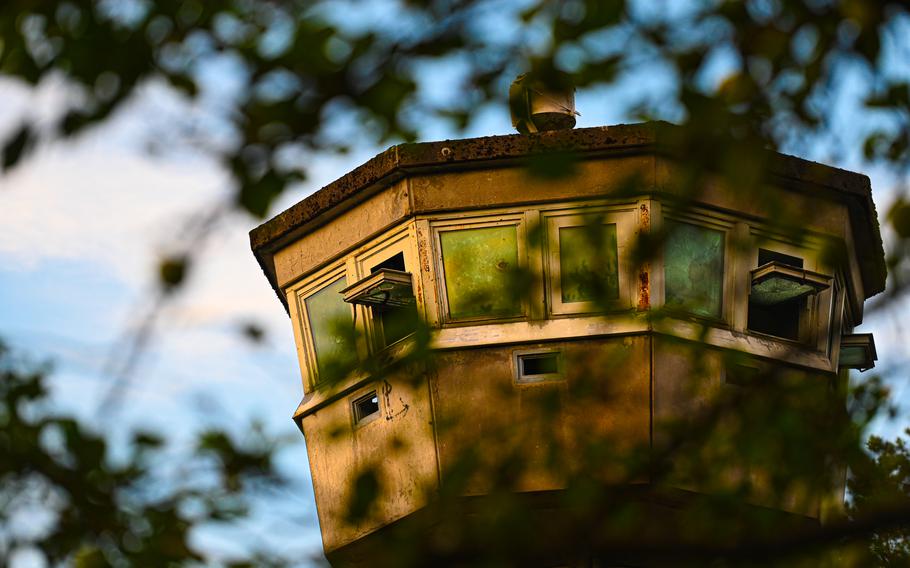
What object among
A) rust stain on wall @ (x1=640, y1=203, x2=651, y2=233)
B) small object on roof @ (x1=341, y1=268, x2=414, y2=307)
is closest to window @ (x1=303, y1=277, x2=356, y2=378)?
small object on roof @ (x1=341, y1=268, x2=414, y2=307)

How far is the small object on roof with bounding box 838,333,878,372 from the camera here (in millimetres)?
14297

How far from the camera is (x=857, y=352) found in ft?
47.1

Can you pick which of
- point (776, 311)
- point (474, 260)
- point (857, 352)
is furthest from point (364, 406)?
point (857, 352)

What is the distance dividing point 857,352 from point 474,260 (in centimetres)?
390

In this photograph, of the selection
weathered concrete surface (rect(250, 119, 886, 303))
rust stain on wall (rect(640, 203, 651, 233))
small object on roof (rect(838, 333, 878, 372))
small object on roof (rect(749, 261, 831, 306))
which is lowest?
small object on roof (rect(838, 333, 878, 372))

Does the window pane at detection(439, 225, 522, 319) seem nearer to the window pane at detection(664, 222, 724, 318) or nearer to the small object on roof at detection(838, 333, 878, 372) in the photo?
the window pane at detection(664, 222, 724, 318)

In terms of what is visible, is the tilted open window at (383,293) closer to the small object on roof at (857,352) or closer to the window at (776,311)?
the window at (776,311)

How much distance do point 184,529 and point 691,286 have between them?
7.92m

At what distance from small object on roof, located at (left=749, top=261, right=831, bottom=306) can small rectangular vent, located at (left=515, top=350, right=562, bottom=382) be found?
1.82 metres

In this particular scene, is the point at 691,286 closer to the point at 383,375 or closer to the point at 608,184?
the point at 608,184

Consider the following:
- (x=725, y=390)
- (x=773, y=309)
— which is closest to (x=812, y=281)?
(x=773, y=309)

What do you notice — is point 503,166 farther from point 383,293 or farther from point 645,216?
point 383,293

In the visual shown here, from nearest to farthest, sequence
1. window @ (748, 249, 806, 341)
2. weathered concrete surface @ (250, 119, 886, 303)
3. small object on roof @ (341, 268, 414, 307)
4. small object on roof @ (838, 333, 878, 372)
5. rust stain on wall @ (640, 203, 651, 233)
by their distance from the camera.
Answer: rust stain on wall @ (640, 203, 651, 233) < weathered concrete surface @ (250, 119, 886, 303) < small object on roof @ (341, 268, 414, 307) < window @ (748, 249, 806, 341) < small object on roof @ (838, 333, 878, 372)

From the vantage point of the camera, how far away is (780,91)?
5.23 m
